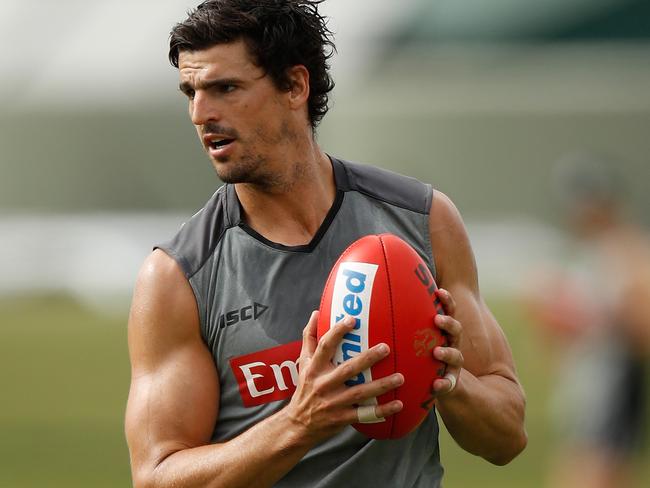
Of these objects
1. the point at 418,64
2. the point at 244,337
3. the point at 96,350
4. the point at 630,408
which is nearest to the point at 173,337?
the point at 244,337

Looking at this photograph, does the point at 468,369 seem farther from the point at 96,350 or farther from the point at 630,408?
the point at 96,350

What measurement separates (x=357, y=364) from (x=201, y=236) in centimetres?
79

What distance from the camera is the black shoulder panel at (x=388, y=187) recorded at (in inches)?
155

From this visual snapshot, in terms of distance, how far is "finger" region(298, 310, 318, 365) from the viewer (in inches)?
131

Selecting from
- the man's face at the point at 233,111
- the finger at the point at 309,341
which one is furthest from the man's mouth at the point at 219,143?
the finger at the point at 309,341

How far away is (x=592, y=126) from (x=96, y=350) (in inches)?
372

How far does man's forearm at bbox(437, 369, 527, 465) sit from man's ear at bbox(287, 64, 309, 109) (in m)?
0.91

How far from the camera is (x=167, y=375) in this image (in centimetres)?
370

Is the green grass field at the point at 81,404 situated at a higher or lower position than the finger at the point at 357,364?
lower

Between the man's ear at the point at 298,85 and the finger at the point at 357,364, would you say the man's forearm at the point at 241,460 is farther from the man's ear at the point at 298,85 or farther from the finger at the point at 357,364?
the man's ear at the point at 298,85

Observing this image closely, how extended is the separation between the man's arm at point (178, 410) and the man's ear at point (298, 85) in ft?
A: 1.93

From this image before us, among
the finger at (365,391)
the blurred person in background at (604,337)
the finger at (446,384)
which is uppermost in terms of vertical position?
the finger at (365,391)

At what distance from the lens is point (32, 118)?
2436 cm

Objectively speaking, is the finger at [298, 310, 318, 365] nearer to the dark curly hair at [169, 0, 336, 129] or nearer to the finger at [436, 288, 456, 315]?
the finger at [436, 288, 456, 315]
